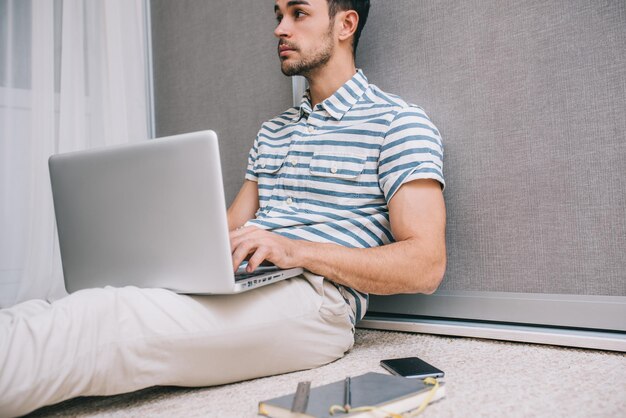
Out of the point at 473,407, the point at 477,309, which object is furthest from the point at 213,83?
the point at 473,407

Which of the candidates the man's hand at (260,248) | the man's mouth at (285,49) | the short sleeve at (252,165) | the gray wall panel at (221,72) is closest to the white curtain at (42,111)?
the gray wall panel at (221,72)

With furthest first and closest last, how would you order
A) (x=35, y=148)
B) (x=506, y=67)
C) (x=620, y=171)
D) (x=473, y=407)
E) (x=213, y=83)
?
(x=213, y=83), (x=35, y=148), (x=506, y=67), (x=620, y=171), (x=473, y=407)

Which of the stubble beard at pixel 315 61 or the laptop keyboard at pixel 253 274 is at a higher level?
the stubble beard at pixel 315 61

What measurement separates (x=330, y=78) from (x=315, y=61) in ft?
0.21

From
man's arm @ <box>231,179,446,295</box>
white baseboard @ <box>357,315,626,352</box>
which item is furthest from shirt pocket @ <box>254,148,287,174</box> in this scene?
white baseboard @ <box>357,315,626,352</box>

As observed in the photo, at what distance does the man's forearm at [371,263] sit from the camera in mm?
1033

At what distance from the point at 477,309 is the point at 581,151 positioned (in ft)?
1.52

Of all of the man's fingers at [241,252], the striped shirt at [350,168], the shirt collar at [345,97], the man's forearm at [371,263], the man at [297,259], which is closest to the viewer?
the man at [297,259]

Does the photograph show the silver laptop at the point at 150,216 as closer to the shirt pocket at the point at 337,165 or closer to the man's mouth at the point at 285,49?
the shirt pocket at the point at 337,165

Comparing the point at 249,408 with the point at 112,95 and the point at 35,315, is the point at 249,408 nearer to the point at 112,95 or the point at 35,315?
the point at 35,315

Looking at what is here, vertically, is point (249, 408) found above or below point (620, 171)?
below

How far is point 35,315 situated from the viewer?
79cm

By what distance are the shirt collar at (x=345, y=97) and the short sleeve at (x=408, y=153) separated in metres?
0.17

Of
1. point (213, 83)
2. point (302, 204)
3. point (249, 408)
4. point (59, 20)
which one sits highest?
point (59, 20)
